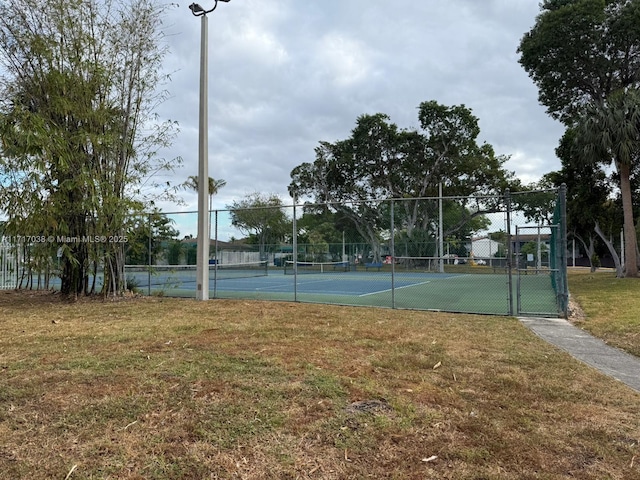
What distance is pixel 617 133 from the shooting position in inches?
667

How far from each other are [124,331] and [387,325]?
4.01 m

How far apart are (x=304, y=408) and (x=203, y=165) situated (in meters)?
7.97

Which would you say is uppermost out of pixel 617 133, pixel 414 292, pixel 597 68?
pixel 597 68

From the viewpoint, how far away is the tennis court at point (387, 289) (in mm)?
9953

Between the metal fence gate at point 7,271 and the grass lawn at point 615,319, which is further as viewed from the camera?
the metal fence gate at point 7,271

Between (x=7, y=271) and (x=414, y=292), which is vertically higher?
(x=7, y=271)

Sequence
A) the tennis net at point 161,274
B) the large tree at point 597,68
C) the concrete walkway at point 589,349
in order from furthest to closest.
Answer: the large tree at point 597,68, the tennis net at point 161,274, the concrete walkway at point 589,349

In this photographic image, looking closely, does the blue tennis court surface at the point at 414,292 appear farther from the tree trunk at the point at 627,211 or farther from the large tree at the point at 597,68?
the large tree at the point at 597,68

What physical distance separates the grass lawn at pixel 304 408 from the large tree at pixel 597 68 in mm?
15570

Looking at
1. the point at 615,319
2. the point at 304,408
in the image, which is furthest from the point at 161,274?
the point at 615,319

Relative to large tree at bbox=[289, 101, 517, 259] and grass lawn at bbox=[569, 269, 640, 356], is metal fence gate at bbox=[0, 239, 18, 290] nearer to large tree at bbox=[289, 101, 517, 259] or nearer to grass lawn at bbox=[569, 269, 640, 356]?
grass lawn at bbox=[569, 269, 640, 356]

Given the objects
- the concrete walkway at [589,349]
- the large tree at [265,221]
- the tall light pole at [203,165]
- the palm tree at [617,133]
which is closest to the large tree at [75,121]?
the tall light pole at [203,165]

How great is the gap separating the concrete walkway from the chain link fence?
3.10 ft

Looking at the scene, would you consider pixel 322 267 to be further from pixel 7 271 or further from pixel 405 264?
pixel 7 271
